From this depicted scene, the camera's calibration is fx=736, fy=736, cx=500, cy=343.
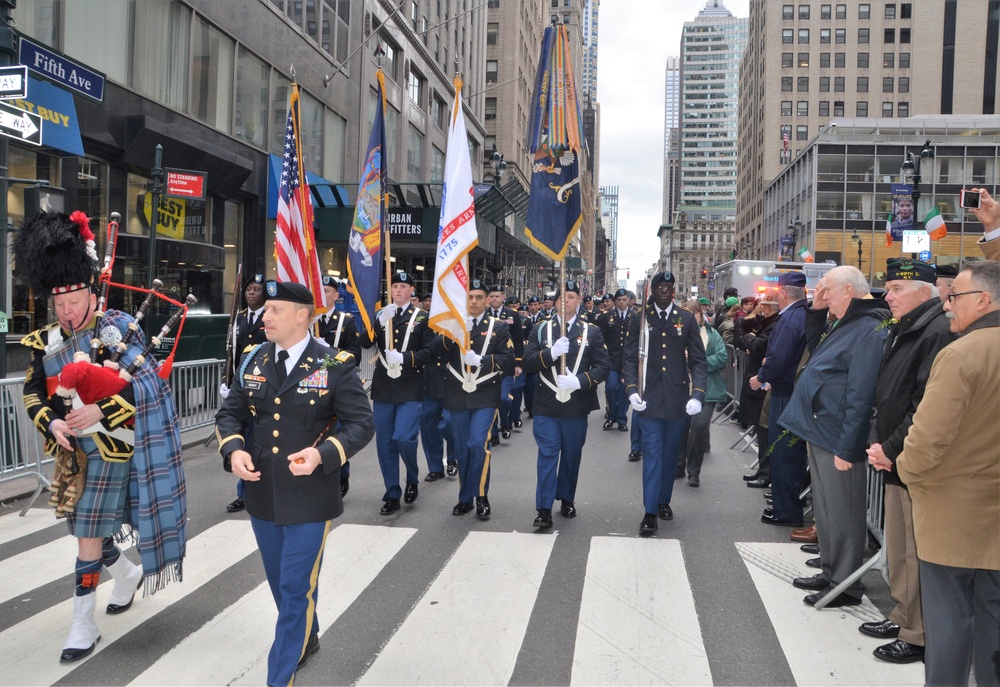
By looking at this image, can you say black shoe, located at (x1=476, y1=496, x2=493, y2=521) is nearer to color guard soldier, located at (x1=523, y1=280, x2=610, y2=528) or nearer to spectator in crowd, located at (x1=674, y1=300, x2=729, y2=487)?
color guard soldier, located at (x1=523, y1=280, x2=610, y2=528)

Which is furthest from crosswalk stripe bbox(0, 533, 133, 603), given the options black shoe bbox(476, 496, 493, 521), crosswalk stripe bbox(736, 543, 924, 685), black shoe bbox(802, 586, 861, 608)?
black shoe bbox(802, 586, 861, 608)

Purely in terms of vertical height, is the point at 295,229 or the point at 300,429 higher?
the point at 295,229

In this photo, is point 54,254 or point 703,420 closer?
point 54,254

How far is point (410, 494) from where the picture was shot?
300 inches

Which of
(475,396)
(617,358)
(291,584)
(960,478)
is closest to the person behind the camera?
(960,478)

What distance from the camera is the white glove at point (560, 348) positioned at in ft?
22.0

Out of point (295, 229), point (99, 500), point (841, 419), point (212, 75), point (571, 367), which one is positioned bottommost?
point (99, 500)

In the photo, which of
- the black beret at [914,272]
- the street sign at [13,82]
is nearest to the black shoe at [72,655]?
the black beret at [914,272]

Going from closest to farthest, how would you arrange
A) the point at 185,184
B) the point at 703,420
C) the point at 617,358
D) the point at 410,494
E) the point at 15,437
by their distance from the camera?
the point at 410,494
the point at 15,437
the point at 703,420
the point at 185,184
the point at 617,358

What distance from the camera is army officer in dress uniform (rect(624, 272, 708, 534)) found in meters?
6.77

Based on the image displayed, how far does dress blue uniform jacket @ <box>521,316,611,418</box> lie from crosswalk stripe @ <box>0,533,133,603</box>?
3635mm

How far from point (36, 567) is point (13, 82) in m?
4.63

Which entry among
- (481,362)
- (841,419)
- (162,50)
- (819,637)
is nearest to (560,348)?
(481,362)

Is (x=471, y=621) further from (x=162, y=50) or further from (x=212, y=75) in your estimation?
(x=212, y=75)
